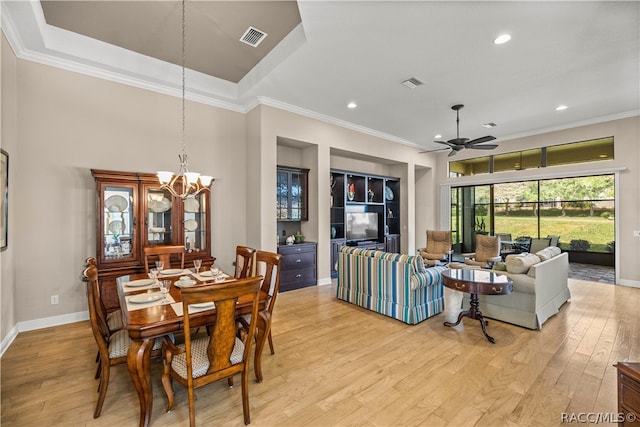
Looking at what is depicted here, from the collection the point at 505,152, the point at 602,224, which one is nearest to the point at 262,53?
the point at 505,152

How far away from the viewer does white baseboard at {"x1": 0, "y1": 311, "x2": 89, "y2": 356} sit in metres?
3.19

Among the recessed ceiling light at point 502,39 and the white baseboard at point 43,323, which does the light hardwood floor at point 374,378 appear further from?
the recessed ceiling light at point 502,39

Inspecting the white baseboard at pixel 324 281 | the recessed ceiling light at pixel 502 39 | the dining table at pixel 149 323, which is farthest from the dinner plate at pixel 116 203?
the recessed ceiling light at pixel 502 39

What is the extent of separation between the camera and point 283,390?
2311 millimetres

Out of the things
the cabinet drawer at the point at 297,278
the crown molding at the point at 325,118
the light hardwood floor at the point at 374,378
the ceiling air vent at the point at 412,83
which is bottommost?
the light hardwood floor at the point at 374,378

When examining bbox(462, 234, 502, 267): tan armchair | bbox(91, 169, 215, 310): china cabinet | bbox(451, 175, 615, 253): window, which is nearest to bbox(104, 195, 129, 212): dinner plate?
bbox(91, 169, 215, 310): china cabinet

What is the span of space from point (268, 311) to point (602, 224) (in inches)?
380

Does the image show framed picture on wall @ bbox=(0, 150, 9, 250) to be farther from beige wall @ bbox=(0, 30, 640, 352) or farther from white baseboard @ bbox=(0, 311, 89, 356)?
white baseboard @ bbox=(0, 311, 89, 356)

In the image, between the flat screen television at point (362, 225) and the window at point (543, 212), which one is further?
the window at point (543, 212)

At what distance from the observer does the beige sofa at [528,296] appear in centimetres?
347

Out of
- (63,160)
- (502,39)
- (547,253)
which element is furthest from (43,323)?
(547,253)

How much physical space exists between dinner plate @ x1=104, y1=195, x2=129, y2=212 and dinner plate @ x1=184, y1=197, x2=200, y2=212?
0.76 m

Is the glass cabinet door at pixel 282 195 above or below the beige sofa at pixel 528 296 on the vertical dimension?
above

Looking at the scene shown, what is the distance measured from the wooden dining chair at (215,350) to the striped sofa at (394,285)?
2299mm
